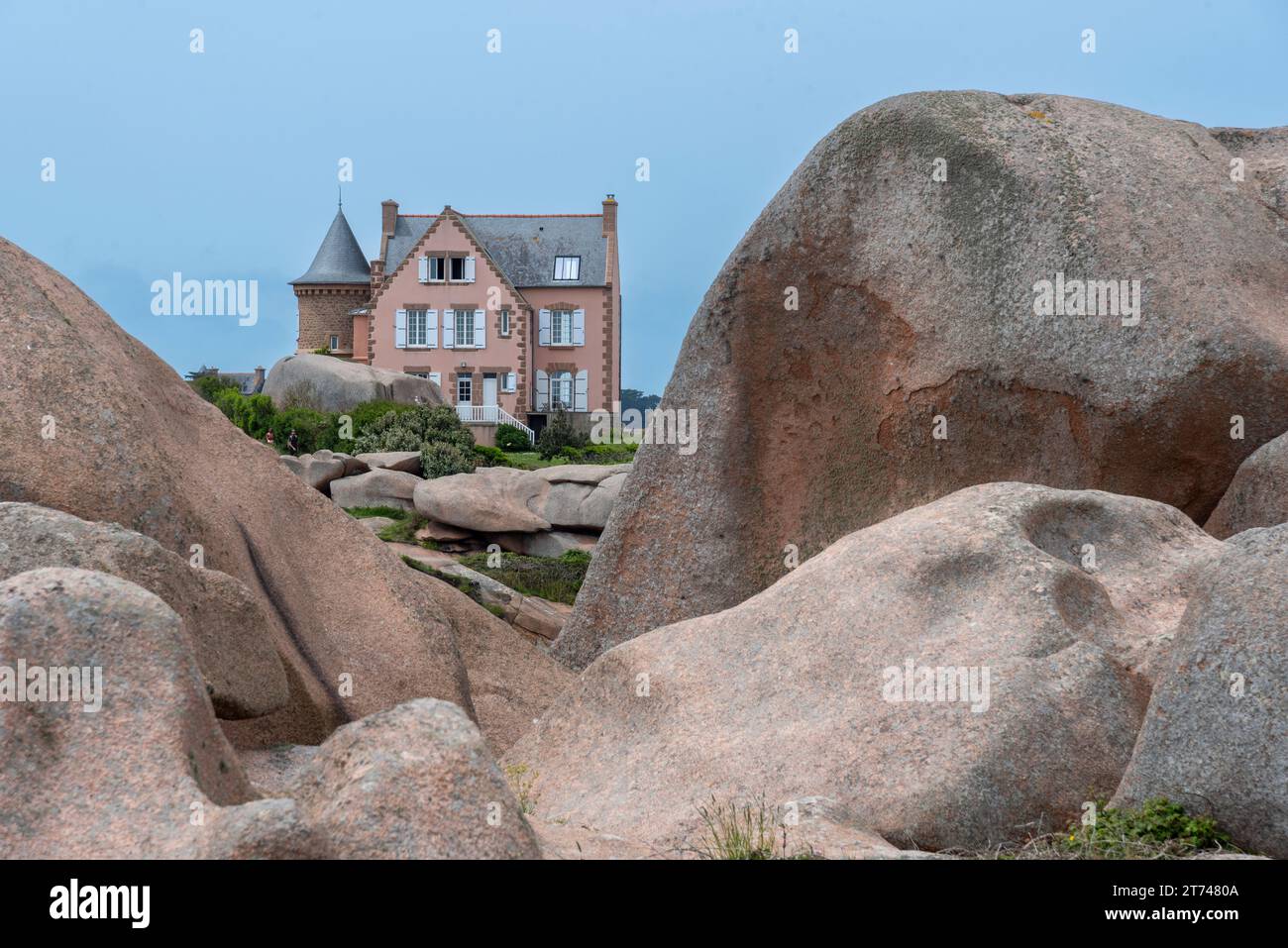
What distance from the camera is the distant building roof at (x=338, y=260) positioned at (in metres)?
56.5

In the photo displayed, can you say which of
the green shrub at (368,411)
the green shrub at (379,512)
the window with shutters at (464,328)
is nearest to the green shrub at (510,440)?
the green shrub at (368,411)

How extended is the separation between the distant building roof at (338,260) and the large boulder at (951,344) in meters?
47.3

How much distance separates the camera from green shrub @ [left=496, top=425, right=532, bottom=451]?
149ft

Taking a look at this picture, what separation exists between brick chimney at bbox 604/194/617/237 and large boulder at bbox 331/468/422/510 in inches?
1067

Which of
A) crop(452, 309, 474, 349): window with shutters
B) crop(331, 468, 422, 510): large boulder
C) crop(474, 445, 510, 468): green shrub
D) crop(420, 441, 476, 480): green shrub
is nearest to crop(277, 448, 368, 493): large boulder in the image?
crop(331, 468, 422, 510): large boulder

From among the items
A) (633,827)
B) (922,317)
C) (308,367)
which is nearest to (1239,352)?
(922,317)

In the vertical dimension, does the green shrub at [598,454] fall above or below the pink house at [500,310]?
below

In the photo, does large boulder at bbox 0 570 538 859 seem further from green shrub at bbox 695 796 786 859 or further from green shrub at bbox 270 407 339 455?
green shrub at bbox 270 407 339 455

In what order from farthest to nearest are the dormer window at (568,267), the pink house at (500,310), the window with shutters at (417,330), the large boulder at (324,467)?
1. the dormer window at (568,267)
2. the window with shutters at (417,330)
3. the pink house at (500,310)
4. the large boulder at (324,467)

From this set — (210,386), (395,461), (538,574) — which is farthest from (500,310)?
(538,574)

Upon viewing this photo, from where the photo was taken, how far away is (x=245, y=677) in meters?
6.75

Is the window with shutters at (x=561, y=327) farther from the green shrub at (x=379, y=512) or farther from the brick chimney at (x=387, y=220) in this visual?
the green shrub at (x=379, y=512)

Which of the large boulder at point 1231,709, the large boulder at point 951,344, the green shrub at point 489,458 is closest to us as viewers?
the large boulder at point 1231,709
